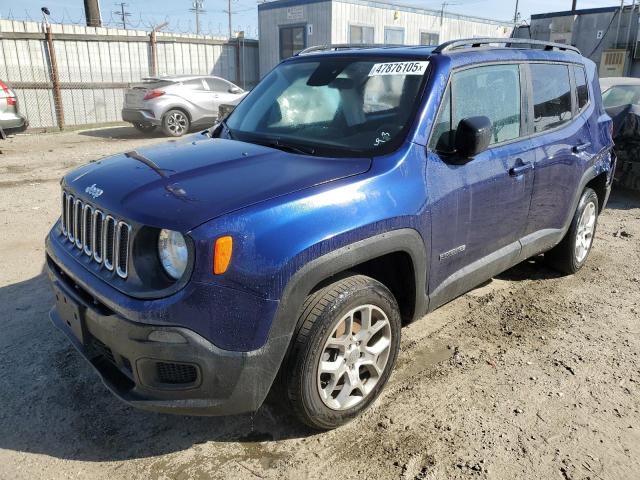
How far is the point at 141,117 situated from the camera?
1350 cm

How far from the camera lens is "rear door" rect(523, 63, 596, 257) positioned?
3896 millimetres

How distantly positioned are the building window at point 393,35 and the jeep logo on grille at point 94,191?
64.5ft

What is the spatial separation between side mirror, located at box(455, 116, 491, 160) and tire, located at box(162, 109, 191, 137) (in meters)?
11.6

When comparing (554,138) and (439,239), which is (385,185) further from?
(554,138)

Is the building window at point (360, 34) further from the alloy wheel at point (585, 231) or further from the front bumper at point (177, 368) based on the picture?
the front bumper at point (177, 368)

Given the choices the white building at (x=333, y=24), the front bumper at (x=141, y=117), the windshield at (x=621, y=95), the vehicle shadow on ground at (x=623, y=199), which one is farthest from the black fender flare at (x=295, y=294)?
the white building at (x=333, y=24)

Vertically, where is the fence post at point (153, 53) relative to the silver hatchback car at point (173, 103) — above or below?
above

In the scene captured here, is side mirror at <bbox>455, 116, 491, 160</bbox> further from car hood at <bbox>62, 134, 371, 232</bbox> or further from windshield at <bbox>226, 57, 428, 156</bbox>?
car hood at <bbox>62, 134, 371, 232</bbox>

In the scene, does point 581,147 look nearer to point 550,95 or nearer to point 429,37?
point 550,95

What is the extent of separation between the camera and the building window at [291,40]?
65.0ft

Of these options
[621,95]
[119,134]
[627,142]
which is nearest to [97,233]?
[627,142]

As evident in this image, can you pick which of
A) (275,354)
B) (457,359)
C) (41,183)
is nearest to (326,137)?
(275,354)

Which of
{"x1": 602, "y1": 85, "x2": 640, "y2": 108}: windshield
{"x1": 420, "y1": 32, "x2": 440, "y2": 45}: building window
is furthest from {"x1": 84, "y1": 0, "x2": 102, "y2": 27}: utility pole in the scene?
{"x1": 602, "y1": 85, "x2": 640, "y2": 108}: windshield

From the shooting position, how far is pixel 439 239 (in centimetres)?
306
